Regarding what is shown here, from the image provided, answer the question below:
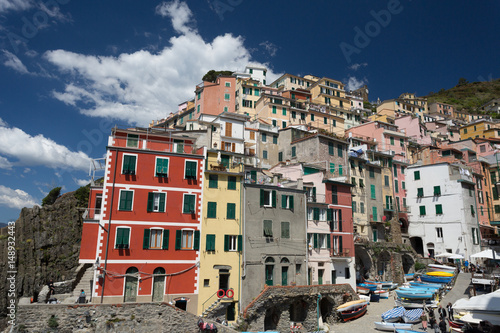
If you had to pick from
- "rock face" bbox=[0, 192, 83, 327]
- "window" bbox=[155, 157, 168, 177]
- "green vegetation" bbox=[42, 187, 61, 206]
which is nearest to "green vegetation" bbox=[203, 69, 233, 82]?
"green vegetation" bbox=[42, 187, 61, 206]

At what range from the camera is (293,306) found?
34531 mm

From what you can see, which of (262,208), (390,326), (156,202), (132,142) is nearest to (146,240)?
(156,202)

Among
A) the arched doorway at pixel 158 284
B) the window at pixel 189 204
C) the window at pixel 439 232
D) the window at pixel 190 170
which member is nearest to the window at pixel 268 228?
the window at pixel 189 204

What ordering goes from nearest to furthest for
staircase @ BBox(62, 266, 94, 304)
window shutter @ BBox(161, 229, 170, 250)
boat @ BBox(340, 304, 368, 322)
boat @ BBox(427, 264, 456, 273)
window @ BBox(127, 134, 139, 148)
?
window shutter @ BBox(161, 229, 170, 250) < staircase @ BBox(62, 266, 94, 304) < window @ BBox(127, 134, 139, 148) < boat @ BBox(340, 304, 368, 322) < boat @ BBox(427, 264, 456, 273)

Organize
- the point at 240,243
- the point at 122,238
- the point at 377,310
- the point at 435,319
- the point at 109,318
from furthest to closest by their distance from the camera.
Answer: the point at 377,310 → the point at 240,243 → the point at 435,319 → the point at 122,238 → the point at 109,318

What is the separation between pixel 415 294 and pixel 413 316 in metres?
5.14

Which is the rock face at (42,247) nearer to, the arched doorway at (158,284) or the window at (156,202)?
the arched doorway at (158,284)

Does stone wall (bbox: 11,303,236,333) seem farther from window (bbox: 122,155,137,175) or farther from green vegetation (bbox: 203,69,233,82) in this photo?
green vegetation (bbox: 203,69,233,82)

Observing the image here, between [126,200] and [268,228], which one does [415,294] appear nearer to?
[268,228]

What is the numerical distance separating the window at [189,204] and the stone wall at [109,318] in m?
8.07

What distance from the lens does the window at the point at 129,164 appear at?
30.3 metres

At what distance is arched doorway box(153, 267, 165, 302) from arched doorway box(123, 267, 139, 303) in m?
1.49

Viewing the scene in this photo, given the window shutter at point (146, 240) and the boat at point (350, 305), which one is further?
the boat at point (350, 305)

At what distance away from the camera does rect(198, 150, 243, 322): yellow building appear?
30.8 m
